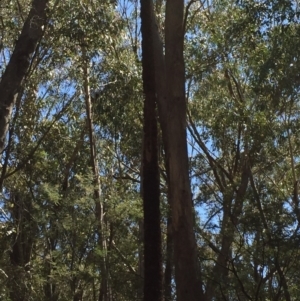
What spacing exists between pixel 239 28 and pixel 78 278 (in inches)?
272

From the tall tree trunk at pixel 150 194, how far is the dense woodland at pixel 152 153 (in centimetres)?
2

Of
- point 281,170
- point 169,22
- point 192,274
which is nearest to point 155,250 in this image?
point 192,274

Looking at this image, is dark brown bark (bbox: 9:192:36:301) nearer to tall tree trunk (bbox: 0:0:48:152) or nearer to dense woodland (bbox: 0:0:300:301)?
dense woodland (bbox: 0:0:300:301)

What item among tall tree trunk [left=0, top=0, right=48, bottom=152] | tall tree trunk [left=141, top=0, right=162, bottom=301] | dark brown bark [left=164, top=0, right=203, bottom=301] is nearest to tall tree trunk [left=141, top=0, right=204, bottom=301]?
dark brown bark [left=164, top=0, right=203, bottom=301]

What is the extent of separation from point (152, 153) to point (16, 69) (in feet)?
8.35

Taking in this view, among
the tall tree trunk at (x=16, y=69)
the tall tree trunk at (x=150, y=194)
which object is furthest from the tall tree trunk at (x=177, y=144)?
the tall tree trunk at (x=16, y=69)

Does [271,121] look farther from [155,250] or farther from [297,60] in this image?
[155,250]

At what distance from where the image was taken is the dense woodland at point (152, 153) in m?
12.5

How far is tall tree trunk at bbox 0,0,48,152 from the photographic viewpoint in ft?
31.1

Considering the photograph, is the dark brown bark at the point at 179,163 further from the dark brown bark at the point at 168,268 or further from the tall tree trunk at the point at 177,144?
the dark brown bark at the point at 168,268

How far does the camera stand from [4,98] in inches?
376

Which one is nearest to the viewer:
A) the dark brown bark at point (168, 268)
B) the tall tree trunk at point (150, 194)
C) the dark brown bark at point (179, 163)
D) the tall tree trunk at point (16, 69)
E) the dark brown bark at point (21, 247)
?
the tall tree trunk at point (16, 69)

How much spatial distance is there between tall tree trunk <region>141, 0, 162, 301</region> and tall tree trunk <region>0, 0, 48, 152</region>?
1996 millimetres

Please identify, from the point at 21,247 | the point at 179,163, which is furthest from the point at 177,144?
the point at 21,247
